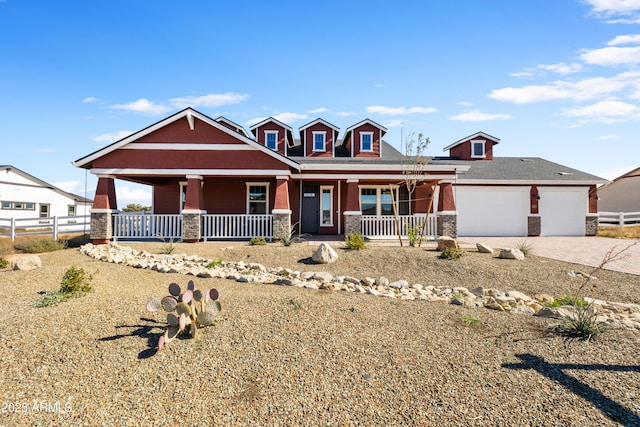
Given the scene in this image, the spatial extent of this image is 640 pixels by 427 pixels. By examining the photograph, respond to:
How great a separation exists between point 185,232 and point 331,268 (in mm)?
7125

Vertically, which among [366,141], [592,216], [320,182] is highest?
[366,141]

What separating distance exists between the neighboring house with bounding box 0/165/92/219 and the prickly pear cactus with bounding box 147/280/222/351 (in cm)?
2947

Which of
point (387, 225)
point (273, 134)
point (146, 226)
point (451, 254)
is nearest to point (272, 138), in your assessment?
point (273, 134)

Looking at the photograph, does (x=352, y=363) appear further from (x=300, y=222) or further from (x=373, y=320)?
(x=300, y=222)

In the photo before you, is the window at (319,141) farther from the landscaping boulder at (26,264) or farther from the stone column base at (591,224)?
the stone column base at (591,224)

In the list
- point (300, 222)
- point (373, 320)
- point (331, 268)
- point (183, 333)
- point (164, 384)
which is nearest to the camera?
point (164, 384)

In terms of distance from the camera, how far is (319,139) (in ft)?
57.2

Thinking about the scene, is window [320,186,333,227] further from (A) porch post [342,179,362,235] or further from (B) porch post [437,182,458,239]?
(B) porch post [437,182,458,239]

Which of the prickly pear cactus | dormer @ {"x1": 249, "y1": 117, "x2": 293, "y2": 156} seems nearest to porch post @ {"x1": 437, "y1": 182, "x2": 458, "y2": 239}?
dormer @ {"x1": 249, "y1": 117, "x2": 293, "y2": 156}

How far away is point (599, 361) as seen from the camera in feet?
13.0

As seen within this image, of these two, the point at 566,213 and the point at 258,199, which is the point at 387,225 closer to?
the point at 258,199

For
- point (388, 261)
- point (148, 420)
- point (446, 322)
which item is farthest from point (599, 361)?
point (388, 261)

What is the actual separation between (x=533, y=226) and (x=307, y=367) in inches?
716

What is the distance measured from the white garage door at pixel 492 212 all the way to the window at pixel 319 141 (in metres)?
8.07
